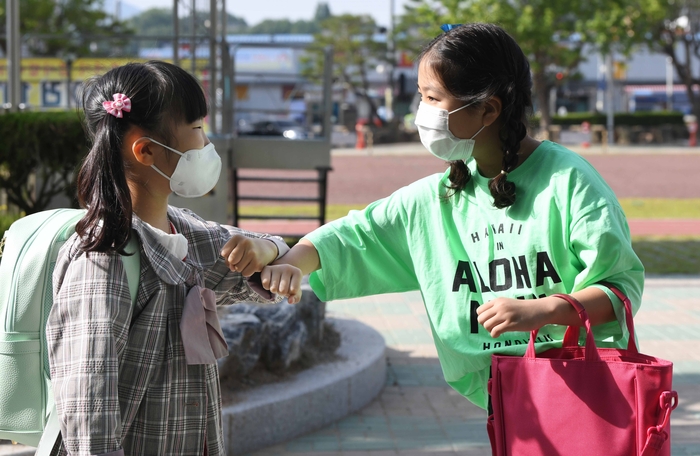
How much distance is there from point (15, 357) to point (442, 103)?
1.19 metres

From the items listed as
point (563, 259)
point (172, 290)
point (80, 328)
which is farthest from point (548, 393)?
point (80, 328)

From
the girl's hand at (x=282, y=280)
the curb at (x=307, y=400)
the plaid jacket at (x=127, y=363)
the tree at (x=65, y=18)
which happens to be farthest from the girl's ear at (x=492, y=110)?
the tree at (x=65, y=18)

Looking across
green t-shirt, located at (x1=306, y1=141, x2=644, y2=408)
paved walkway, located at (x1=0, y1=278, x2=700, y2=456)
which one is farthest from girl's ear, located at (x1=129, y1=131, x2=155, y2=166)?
paved walkway, located at (x1=0, y1=278, x2=700, y2=456)

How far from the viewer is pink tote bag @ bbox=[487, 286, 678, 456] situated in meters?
1.80

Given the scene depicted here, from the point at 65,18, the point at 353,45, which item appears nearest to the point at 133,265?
the point at 65,18

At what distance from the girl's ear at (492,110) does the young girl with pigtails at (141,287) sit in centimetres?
65

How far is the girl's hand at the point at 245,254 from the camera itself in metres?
2.07

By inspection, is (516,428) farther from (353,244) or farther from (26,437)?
(26,437)

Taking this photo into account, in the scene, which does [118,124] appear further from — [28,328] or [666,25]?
[666,25]

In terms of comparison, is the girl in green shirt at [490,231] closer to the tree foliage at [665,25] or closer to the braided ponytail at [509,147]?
the braided ponytail at [509,147]

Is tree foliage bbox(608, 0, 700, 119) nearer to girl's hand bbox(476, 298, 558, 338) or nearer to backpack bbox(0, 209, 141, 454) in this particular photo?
girl's hand bbox(476, 298, 558, 338)

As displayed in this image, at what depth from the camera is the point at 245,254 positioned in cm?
210

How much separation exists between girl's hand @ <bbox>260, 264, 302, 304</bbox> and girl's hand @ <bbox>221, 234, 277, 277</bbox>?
1.2 inches

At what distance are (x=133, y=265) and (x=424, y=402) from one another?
3306 millimetres
